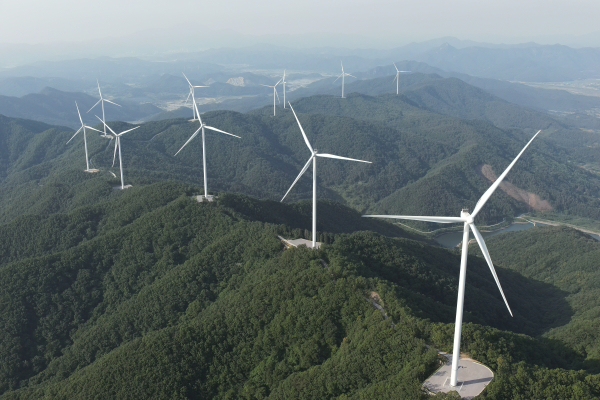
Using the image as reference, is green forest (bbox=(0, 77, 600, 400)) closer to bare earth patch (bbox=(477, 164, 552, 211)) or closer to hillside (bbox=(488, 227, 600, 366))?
hillside (bbox=(488, 227, 600, 366))

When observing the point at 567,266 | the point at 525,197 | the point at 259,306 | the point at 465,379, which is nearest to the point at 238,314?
the point at 259,306

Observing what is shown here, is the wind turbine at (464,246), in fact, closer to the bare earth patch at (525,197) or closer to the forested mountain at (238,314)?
the forested mountain at (238,314)

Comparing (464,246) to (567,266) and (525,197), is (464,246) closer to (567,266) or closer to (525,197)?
(567,266)

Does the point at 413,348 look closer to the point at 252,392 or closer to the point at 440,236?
the point at 252,392

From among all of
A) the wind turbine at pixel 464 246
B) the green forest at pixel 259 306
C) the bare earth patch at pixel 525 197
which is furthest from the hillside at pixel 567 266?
the bare earth patch at pixel 525 197

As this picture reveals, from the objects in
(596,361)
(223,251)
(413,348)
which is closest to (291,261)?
(223,251)

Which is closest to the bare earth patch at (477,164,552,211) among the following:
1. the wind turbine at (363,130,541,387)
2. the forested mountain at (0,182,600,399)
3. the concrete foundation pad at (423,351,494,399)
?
the forested mountain at (0,182,600,399)
